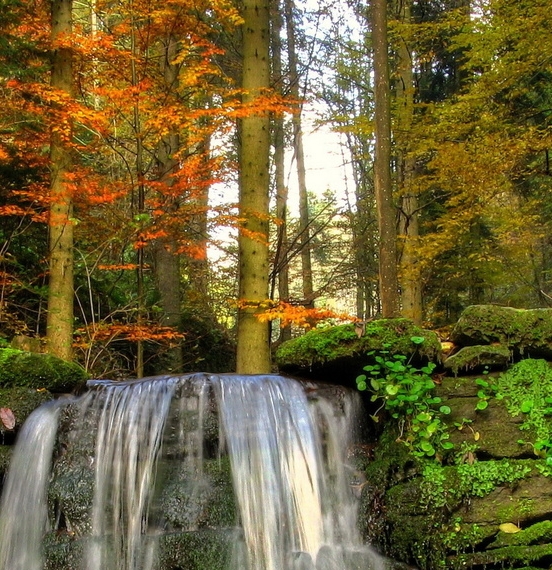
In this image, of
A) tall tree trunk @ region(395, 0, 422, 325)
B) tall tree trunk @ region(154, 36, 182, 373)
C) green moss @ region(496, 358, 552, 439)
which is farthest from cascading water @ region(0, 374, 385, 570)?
tall tree trunk @ region(395, 0, 422, 325)

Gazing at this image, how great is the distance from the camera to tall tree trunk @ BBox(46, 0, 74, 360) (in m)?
7.55

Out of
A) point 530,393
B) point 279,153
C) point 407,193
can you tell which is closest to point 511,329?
point 530,393

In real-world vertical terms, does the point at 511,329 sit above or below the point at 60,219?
below

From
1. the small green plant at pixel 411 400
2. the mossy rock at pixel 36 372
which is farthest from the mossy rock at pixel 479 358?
the mossy rock at pixel 36 372

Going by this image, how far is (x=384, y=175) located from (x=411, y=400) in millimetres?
3758

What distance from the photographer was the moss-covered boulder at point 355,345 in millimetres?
5090

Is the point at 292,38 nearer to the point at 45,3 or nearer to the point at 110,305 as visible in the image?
the point at 45,3

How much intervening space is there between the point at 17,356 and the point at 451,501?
406 centimetres

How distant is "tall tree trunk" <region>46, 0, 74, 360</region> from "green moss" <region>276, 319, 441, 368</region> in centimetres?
384

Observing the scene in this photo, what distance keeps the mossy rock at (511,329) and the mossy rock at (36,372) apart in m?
3.83

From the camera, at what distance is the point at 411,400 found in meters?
4.85

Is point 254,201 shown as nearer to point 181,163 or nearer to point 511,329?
point 181,163

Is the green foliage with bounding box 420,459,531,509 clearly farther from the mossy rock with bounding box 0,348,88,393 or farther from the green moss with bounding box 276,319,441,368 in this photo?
the mossy rock with bounding box 0,348,88,393

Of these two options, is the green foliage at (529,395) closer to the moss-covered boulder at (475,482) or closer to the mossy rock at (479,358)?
the moss-covered boulder at (475,482)
